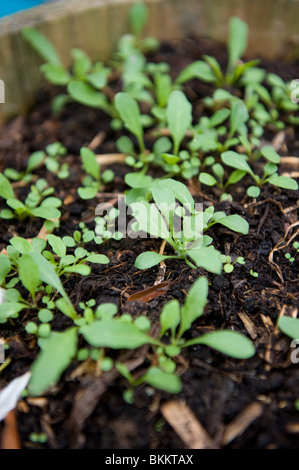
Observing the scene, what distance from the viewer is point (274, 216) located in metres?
1.36

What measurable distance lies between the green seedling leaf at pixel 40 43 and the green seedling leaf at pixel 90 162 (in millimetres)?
551

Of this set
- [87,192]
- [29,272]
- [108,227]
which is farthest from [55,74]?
[29,272]

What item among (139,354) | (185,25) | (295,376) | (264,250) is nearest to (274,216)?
(264,250)

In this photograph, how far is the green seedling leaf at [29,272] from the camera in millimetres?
1076

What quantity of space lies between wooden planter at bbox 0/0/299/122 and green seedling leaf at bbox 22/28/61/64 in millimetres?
28

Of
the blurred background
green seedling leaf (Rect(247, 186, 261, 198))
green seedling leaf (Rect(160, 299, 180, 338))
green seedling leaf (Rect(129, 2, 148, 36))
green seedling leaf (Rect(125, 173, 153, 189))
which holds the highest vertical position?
the blurred background

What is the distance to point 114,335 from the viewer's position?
96cm

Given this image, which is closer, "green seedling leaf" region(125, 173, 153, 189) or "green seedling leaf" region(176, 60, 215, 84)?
"green seedling leaf" region(125, 173, 153, 189)

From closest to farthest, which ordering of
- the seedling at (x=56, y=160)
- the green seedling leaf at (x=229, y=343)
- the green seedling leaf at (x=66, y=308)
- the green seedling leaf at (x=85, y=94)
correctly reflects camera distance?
the green seedling leaf at (x=229, y=343), the green seedling leaf at (x=66, y=308), the seedling at (x=56, y=160), the green seedling leaf at (x=85, y=94)

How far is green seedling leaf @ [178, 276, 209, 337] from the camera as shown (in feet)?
3.39

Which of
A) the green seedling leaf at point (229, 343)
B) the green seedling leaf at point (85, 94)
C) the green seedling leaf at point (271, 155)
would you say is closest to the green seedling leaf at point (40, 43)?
the green seedling leaf at point (85, 94)

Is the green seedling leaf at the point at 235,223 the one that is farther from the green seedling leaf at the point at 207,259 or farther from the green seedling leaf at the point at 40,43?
the green seedling leaf at the point at 40,43

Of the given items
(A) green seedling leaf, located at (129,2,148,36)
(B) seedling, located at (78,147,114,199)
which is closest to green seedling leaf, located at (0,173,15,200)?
(B) seedling, located at (78,147,114,199)

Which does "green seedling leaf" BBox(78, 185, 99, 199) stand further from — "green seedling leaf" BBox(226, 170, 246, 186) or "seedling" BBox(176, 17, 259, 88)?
"seedling" BBox(176, 17, 259, 88)
